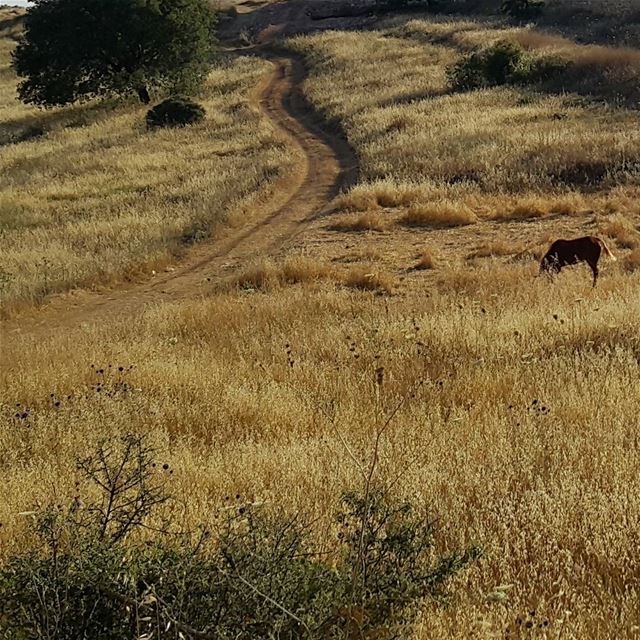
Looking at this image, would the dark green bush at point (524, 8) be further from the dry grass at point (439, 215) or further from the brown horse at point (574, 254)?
the brown horse at point (574, 254)

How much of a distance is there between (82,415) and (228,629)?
3.28 metres

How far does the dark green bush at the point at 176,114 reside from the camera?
29766mm

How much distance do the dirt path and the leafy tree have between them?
46.5ft

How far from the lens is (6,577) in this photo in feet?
8.70

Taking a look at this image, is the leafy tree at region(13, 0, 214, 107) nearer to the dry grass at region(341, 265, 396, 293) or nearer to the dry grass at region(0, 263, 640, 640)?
the dry grass at region(341, 265, 396, 293)

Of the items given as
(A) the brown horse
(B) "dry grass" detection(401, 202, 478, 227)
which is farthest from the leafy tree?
(A) the brown horse

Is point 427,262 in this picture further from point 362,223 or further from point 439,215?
point 362,223

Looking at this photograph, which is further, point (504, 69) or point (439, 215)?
point (504, 69)

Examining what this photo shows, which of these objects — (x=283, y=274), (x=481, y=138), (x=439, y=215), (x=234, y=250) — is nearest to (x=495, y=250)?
(x=439, y=215)

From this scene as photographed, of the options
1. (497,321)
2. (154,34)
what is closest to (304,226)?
(497,321)

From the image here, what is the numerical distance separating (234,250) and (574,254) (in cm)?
671

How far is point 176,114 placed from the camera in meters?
30.1

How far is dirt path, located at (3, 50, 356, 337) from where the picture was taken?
1076cm

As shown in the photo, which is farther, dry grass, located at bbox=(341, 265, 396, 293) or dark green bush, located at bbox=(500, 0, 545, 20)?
dark green bush, located at bbox=(500, 0, 545, 20)
